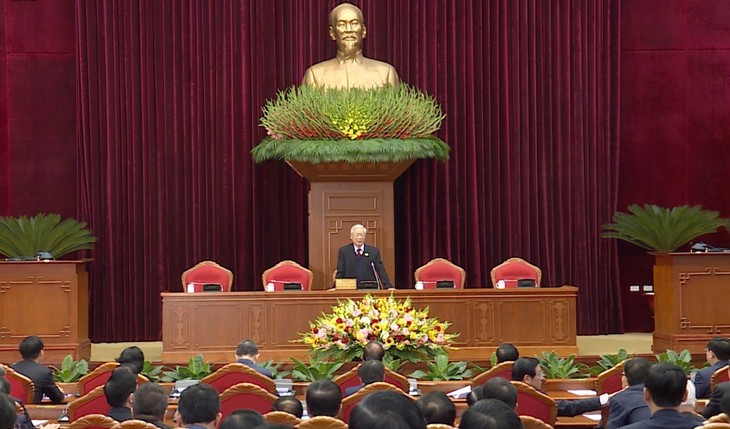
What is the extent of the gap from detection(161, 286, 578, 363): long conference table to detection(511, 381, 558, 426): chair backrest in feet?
14.0

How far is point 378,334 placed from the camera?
290 inches

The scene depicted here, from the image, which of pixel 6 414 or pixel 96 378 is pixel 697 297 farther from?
pixel 6 414

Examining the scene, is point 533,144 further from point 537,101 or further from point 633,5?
point 633,5

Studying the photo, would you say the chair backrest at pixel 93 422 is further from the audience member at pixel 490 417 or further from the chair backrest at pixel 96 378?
the audience member at pixel 490 417

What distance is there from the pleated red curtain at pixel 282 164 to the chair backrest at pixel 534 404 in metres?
7.05

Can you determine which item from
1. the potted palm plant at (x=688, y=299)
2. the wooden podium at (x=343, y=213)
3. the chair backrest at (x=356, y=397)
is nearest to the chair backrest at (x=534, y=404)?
the chair backrest at (x=356, y=397)

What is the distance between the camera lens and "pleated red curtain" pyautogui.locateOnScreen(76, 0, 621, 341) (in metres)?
11.7

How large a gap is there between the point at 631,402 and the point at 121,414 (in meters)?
2.17

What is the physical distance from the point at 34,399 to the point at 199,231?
5.55 metres

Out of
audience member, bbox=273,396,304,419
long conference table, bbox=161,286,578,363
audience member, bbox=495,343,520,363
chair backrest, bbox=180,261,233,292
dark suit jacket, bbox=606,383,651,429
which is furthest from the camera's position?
chair backrest, bbox=180,261,233,292

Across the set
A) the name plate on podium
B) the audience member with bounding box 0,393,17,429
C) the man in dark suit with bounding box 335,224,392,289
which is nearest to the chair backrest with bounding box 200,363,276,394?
the audience member with bounding box 0,393,17,429

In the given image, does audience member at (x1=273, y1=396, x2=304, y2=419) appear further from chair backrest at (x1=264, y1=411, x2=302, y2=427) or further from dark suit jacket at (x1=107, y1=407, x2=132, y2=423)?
dark suit jacket at (x1=107, y1=407, x2=132, y2=423)

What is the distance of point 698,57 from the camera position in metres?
12.1

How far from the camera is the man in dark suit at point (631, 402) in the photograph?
4.59 metres
